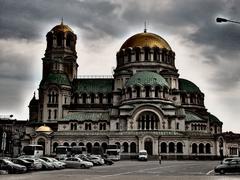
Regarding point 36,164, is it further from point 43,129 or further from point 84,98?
point 84,98

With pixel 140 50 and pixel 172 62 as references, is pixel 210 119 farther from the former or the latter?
pixel 140 50

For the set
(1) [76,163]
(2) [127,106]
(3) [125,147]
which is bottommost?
(1) [76,163]

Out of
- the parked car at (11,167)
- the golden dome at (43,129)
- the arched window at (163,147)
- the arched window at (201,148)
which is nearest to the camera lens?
the parked car at (11,167)

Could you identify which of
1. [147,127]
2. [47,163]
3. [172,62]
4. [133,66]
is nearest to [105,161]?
[47,163]

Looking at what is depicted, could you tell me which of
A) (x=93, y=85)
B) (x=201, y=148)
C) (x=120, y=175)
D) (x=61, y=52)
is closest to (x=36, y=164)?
(x=120, y=175)

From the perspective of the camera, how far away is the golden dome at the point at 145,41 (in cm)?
9650

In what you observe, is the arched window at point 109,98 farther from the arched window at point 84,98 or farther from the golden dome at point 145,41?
the golden dome at point 145,41

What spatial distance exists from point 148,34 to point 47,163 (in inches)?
2504

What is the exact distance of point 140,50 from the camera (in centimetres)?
9550

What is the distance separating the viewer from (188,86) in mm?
99375

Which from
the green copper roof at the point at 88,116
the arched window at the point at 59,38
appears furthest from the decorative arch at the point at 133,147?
the arched window at the point at 59,38

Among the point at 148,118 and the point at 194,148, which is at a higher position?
the point at 148,118

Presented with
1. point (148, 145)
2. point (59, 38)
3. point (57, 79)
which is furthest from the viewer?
point (59, 38)

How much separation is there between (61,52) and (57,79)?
901cm
